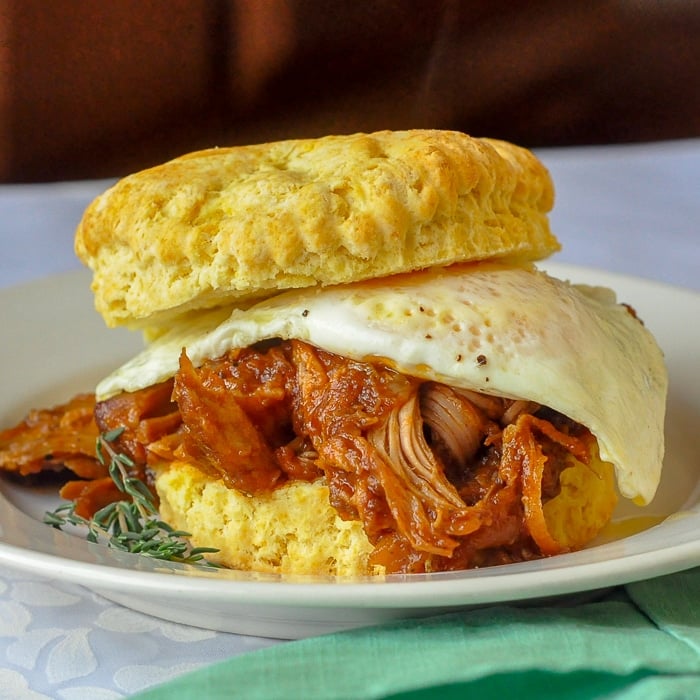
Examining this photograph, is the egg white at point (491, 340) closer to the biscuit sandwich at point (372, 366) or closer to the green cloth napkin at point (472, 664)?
the biscuit sandwich at point (372, 366)

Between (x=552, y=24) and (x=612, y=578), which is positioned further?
(x=552, y=24)

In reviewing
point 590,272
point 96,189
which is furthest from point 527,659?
point 96,189

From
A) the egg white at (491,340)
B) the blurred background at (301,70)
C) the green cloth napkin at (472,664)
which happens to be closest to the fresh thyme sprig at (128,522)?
the egg white at (491,340)

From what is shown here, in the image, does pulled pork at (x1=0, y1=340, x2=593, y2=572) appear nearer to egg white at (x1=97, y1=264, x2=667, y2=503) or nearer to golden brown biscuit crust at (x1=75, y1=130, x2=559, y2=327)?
egg white at (x1=97, y1=264, x2=667, y2=503)

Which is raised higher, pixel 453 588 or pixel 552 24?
pixel 453 588

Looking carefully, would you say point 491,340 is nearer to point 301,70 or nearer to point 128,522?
point 128,522

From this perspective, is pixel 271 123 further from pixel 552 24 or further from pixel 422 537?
pixel 422 537

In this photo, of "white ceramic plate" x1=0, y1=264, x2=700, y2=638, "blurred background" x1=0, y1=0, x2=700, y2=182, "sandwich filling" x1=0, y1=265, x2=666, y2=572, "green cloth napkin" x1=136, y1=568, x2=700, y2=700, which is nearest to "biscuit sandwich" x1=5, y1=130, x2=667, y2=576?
"sandwich filling" x1=0, y1=265, x2=666, y2=572

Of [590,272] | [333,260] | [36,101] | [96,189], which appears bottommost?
[96,189]
